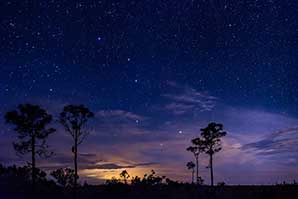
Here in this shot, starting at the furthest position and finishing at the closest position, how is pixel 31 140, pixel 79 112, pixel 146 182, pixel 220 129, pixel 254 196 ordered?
pixel 146 182 < pixel 220 129 < pixel 254 196 < pixel 79 112 < pixel 31 140

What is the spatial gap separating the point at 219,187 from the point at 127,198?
1675cm

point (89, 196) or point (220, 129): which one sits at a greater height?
point (220, 129)

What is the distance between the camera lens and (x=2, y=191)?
5944 cm

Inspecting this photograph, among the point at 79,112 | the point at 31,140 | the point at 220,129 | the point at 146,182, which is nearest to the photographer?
the point at 31,140

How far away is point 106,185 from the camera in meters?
69.9

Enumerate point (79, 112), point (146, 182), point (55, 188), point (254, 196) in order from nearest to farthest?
point (79, 112), point (254, 196), point (55, 188), point (146, 182)

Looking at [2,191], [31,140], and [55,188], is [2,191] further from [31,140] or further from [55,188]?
[31,140]

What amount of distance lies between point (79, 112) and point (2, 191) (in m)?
18.5

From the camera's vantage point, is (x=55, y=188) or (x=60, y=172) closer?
(x=55, y=188)

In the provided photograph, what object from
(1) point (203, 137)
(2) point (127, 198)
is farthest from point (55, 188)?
(1) point (203, 137)

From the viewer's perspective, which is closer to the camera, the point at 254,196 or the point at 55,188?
the point at 254,196

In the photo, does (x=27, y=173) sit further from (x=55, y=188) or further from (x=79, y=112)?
(x=79, y=112)

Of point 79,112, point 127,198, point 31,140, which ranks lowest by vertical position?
point 127,198

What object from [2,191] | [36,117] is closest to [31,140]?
[36,117]
